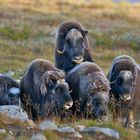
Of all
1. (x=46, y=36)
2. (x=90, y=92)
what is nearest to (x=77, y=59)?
(x=90, y=92)

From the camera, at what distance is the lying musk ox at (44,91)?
27.8ft

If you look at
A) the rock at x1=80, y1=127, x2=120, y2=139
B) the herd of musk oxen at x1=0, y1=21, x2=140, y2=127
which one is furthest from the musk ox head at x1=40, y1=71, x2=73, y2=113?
the rock at x1=80, y1=127, x2=120, y2=139

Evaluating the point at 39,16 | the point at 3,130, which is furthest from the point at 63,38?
the point at 39,16

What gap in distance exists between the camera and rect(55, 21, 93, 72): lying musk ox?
422 inches

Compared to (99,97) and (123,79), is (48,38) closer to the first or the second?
(123,79)

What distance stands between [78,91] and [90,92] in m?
0.39

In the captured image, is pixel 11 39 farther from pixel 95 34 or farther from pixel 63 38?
pixel 63 38

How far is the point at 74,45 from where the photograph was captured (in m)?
10.8

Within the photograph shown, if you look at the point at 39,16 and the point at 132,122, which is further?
the point at 39,16

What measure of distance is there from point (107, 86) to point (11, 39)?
9.32m

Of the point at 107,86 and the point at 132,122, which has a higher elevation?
the point at 107,86

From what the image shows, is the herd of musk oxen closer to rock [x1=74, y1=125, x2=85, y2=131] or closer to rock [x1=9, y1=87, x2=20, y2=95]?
rock [x1=9, y1=87, x2=20, y2=95]

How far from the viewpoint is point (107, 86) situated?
28.4 feet

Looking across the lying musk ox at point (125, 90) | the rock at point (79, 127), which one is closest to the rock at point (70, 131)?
the rock at point (79, 127)
